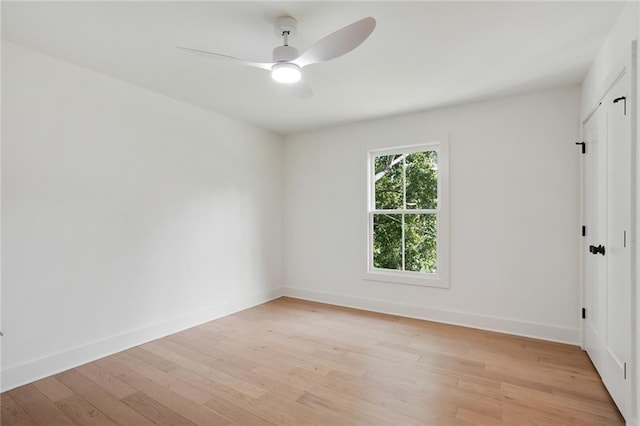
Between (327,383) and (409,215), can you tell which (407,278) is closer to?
(409,215)

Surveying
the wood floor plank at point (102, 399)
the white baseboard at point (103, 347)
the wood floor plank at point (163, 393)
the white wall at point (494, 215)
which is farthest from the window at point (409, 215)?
the wood floor plank at point (102, 399)

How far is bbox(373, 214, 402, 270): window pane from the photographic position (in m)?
4.11

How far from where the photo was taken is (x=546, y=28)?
2.12 meters

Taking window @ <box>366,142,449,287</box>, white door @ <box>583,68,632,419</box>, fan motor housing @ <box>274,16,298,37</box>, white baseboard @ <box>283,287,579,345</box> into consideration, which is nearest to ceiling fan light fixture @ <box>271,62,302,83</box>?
fan motor housing @ <box>274,16,298,37</box>

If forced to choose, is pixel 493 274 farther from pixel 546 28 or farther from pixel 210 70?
pixel 210 70

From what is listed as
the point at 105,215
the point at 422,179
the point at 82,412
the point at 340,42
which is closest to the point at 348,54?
the point at 340,42

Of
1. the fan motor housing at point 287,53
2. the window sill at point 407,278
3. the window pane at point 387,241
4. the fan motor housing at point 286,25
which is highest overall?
the fan motor housing at point 286,25

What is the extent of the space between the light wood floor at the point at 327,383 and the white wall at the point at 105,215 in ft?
1.06

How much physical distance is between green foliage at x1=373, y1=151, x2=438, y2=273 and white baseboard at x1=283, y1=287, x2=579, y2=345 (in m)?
0.48

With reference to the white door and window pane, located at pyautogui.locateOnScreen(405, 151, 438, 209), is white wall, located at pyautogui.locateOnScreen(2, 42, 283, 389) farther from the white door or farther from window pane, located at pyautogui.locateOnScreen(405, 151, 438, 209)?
the white door

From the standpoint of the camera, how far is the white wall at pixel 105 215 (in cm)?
238

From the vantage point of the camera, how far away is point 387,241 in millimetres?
4191

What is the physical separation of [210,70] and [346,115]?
1752mm

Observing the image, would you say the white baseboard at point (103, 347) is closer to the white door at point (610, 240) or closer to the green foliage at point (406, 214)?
the green foliage at point (406, 214)
